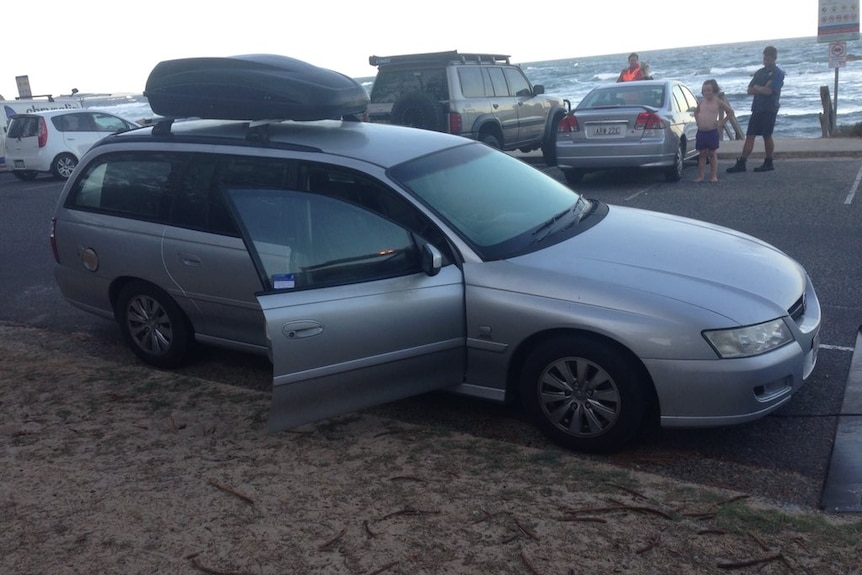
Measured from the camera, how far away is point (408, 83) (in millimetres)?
13953

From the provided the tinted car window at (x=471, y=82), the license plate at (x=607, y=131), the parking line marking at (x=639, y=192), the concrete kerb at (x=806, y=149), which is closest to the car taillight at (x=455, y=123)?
the tinted car window at (x=471, y=82)

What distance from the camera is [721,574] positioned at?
10.8 ft

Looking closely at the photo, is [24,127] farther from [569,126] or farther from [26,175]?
[569,126]

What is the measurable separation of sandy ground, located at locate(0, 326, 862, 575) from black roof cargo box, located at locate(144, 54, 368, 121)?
179cm

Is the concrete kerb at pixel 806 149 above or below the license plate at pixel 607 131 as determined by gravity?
below

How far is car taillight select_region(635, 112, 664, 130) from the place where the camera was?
40.7 feet

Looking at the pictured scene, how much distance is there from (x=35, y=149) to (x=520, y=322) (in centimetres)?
1687

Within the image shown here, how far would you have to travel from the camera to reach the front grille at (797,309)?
4.54 m

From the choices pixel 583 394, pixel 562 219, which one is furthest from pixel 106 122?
pixel 583 394

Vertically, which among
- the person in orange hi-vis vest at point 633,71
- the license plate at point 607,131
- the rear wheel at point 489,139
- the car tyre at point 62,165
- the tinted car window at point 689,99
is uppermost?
the person in orange hi-vis vest at point 633,71

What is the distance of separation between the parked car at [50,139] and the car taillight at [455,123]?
9.30 m

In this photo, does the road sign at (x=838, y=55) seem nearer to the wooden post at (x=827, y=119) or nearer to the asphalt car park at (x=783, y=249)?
the wooden post at (x=827, y=119)

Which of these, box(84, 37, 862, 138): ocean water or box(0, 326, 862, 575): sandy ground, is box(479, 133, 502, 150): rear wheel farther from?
box(84, 37, 862, 138): ocean water

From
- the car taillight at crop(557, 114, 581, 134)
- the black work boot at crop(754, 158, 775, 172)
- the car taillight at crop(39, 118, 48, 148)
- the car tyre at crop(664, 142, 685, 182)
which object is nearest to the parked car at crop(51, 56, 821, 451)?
the car taillight at crop(557, 114, 581, 134)
